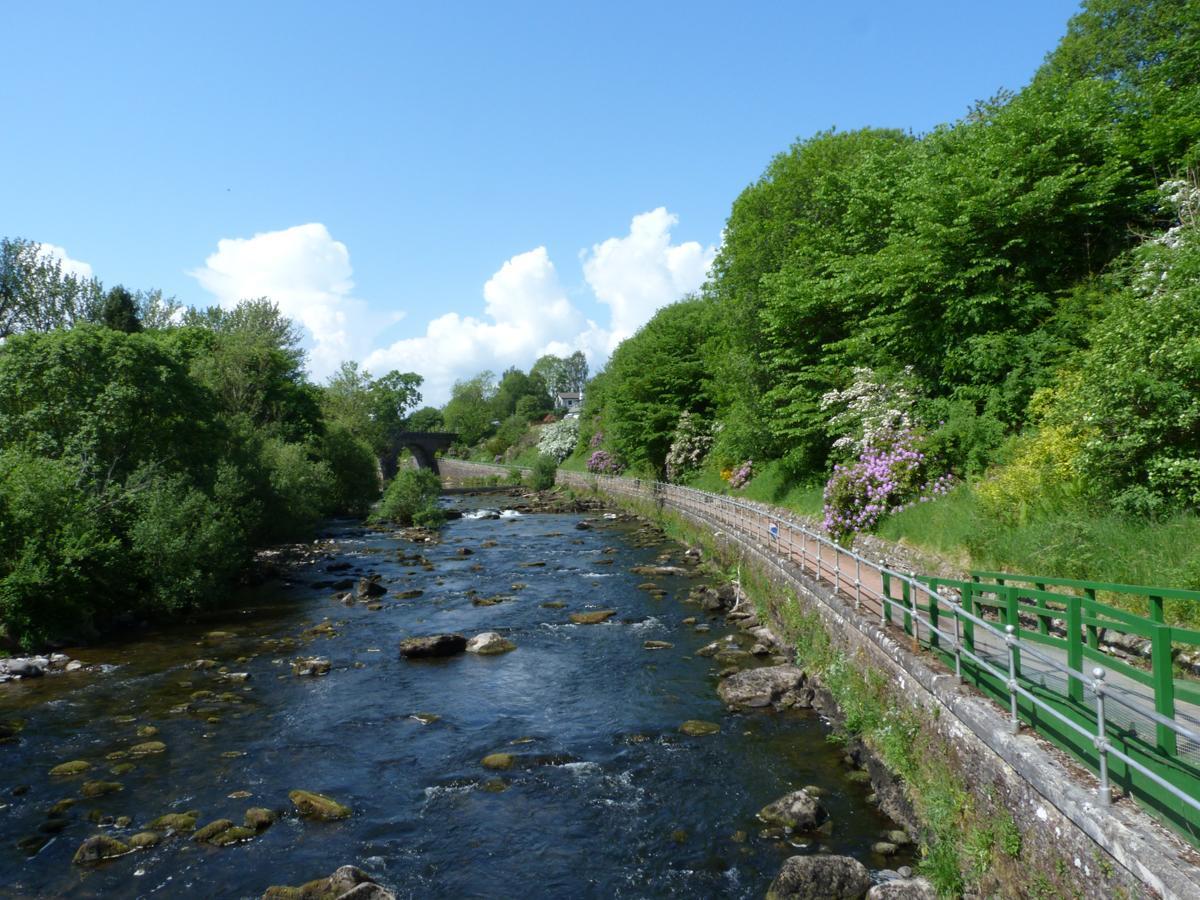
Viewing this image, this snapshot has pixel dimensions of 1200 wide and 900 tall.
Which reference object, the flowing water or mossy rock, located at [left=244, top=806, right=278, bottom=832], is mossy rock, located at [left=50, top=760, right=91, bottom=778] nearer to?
the flowing water

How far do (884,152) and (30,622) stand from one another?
1242 inches

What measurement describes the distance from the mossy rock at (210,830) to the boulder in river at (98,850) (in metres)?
0.75

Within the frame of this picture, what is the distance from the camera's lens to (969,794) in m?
7.78

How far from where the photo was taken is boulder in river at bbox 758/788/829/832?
30.6 ft

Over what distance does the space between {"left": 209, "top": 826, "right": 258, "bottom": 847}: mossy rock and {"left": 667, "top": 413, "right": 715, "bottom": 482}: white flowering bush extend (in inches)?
1499

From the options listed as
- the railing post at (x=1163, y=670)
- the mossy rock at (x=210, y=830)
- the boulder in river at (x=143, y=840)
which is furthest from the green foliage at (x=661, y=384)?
the railing post at (x=1163, y=670)

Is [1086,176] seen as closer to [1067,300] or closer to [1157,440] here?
[1067,300]

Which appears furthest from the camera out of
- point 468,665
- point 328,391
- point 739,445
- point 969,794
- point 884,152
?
point 328,391

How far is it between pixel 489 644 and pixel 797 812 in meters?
10.2

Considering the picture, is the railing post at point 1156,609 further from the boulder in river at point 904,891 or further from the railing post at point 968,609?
the boulder in river at point 904,891

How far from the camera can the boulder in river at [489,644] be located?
712 inches

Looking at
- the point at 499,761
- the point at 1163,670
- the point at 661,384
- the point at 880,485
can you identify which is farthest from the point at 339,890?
the point at 661,384

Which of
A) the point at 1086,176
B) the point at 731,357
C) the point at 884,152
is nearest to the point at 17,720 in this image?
the point at 1086,176

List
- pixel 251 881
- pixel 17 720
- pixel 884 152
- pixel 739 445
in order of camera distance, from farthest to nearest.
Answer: pixel 739 445, pixel 884 152, pixel 17 720, pixel 251 881
